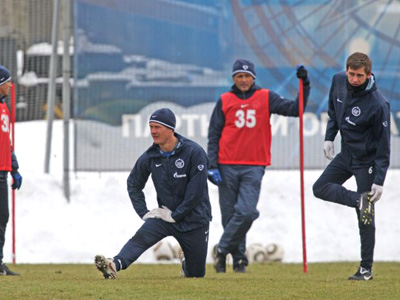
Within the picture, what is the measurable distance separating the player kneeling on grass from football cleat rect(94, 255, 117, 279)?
0.22 metres

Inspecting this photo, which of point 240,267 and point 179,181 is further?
point 240,267

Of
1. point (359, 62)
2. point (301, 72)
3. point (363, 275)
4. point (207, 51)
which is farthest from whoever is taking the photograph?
point (207, 51)

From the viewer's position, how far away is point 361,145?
363 inches

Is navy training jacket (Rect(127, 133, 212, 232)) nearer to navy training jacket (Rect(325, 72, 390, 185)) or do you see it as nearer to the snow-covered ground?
navy training jacket (Rect(325, 72, 390, 185))

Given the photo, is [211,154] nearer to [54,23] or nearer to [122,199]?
[122,199]

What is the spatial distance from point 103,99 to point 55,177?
1.25 meters

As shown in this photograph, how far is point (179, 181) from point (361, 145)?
154 centimetres

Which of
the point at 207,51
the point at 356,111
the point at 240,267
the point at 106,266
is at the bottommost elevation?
the point at 240,267

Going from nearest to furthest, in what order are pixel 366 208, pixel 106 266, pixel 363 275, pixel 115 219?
1. pixel 106 266
2. pixel 366 208
3. pixel 363 275
4. pixel 115 219

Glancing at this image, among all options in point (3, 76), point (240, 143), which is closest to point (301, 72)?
point (240, 143)

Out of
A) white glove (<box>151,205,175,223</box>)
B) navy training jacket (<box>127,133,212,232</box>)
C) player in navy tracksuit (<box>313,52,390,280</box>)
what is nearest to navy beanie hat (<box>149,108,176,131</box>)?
navy training jacket (<box>127,133,212,232</box>)

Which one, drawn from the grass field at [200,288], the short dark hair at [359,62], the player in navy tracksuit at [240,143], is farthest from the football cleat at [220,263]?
the short dark hair at [359,62]

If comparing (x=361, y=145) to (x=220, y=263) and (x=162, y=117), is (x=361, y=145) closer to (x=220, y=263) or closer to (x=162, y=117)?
(x=162, y=117)

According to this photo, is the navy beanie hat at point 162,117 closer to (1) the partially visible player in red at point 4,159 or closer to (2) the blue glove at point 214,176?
(1) the partially visible player in red at point 4,159
